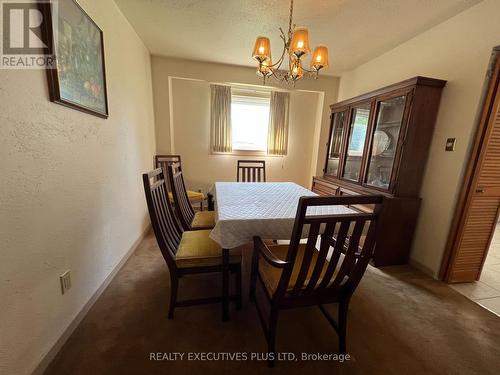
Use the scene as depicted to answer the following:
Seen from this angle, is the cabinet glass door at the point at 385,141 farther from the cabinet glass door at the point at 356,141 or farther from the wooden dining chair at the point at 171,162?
the wooden dining chair at the point at 171,162

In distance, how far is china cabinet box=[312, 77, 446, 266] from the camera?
6.30ft

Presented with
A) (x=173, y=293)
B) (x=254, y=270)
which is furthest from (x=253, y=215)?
(x=173, y=293)

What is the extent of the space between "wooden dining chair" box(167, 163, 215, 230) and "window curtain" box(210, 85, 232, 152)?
1574mm

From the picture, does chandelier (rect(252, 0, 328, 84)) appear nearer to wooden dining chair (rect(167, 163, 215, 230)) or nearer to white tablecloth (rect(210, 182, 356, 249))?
white tablecloth (rect(210, 182, 356, 249))

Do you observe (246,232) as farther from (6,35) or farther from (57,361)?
(6,35)

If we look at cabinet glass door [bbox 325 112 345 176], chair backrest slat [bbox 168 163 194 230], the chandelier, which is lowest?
chair backrest slat [bbox 168 163 194 230]

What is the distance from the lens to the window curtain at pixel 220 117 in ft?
11.1

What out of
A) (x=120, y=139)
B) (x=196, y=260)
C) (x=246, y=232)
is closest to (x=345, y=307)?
(x=246, y=232)

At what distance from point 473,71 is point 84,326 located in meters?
3.49

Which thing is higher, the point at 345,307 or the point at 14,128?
the point at 14,128

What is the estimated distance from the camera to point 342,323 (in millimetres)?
1206

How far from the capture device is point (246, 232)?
1263mm

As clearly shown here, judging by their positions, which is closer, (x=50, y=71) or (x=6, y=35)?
(x=6, y=35)

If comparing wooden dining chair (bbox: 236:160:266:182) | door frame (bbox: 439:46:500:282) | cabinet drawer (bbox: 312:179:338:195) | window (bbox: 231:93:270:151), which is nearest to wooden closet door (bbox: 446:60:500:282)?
door frame (bbox: 439:46:500:282)
